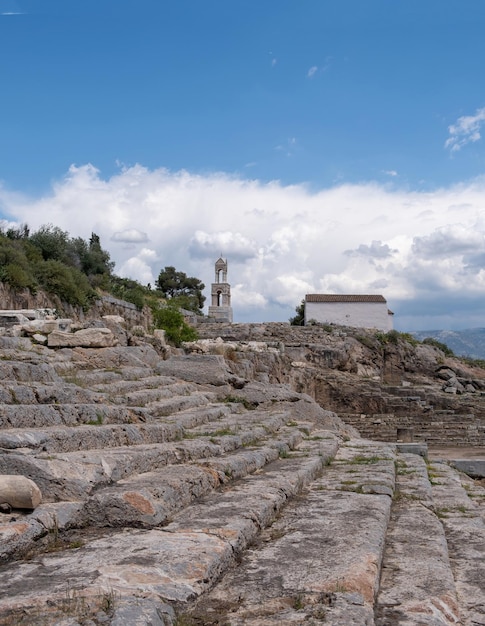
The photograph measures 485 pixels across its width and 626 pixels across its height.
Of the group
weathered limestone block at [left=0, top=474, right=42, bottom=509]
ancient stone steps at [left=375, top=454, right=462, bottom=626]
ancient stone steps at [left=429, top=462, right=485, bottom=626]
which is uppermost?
weathered limestone block at [left=0, top=474, right=42, bottom=509]

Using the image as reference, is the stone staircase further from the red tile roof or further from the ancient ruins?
the red tile roof

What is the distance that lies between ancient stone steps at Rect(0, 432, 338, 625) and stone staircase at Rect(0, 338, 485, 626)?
0.03 ft

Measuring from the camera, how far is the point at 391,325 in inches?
1766

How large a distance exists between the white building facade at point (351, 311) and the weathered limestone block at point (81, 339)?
3339cm

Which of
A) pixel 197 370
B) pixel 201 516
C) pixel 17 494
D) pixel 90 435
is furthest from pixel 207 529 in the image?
pixel 197 370

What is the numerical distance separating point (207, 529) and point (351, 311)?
41.4m

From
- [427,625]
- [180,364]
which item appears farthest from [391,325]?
[427,625]

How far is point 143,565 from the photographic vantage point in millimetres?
2914

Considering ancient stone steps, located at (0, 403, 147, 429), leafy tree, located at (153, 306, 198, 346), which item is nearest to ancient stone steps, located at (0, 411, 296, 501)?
ancient stone steps, located at (0, 403, 147, 429)

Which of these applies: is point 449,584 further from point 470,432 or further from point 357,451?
point 470,432

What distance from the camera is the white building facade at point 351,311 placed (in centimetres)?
4378

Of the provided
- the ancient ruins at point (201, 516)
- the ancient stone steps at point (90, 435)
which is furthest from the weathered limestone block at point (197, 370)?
the ancient stone steps at point (90, 435)

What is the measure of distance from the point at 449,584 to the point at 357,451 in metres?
5.71

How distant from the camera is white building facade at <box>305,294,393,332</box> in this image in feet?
144
